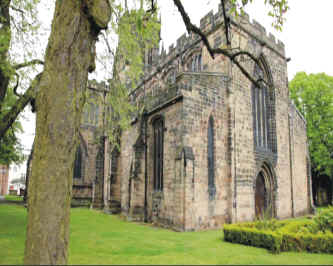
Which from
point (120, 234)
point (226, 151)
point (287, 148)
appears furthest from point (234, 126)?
point (120, 234)

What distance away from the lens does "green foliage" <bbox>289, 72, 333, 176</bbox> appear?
26.2 m

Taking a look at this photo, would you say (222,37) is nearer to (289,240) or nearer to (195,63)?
(195,63)

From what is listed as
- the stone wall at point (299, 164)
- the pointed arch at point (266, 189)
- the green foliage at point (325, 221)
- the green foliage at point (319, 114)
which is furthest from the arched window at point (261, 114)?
the green foliage at point (319, 114)

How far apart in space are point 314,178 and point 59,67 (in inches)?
1298

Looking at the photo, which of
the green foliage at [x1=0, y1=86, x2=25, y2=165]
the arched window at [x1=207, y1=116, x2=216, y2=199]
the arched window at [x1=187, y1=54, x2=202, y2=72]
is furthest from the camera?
the green foliage at [x1=0, y1=86, x2=25, y2=165]

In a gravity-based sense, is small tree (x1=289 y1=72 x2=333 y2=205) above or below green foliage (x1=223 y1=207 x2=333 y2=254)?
above

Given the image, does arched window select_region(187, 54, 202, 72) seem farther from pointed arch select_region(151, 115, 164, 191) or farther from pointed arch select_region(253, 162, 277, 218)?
pointed arch select_region(253, 162, 277, 218)

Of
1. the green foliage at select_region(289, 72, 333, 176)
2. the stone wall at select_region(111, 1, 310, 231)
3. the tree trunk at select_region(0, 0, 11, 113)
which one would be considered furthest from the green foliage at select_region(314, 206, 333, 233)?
the green foliage at select_region(289, 72, 333, 176)

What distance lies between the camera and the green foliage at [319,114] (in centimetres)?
2625

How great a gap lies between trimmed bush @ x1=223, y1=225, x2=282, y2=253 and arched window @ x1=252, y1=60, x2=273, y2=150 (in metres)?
7.84

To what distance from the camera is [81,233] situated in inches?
422

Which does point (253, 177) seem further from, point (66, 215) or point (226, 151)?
point (66, 215)

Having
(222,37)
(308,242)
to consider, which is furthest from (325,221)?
(222,37)

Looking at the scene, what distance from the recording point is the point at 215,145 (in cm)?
1340
